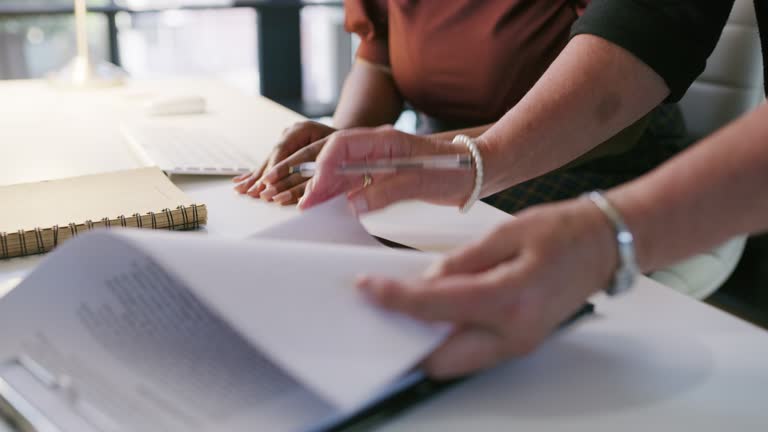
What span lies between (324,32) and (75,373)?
3448 millimetres

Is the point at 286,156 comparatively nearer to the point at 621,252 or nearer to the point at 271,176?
the point at 271,176

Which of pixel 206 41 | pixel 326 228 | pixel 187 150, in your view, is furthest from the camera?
pixel 206 41

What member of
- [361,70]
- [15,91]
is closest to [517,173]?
[361,70]

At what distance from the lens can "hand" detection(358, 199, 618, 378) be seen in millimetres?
446

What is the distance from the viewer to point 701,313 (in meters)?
0.61

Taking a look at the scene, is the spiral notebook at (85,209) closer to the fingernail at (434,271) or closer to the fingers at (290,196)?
the fingers at (290,196)

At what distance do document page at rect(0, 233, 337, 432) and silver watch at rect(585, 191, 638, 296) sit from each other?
0.20m

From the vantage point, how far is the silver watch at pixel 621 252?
482 millimetres

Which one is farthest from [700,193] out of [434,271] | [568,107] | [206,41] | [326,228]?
[206,41]

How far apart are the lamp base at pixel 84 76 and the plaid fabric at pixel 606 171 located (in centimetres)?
94

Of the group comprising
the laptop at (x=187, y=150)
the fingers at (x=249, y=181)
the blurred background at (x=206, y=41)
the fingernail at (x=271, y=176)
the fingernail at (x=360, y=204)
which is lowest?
the blurred background at (x=206, y=41)

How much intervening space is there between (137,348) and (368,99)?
3.21ft

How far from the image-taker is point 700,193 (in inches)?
19.4

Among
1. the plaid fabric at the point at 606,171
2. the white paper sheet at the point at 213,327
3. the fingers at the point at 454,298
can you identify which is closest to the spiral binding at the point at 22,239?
the white paper sheet at the point at 213,327
